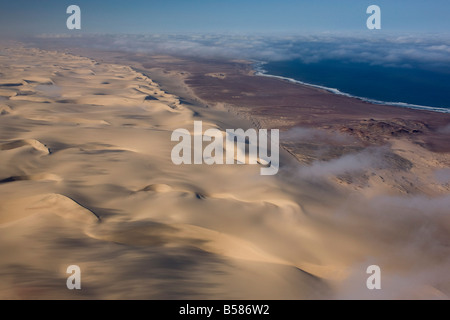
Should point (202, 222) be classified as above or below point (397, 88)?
below

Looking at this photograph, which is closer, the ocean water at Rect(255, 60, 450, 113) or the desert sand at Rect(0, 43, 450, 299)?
the desert sand at Rect(0, 43, 450, 299)

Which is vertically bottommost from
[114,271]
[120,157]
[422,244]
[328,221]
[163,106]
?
[422,244]

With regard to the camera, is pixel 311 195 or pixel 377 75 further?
pixel 377 75

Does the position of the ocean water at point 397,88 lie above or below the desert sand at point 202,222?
above

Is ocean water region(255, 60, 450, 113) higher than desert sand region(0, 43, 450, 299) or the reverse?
higher

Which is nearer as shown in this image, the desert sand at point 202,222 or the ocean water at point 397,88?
the desert sand at point 202,222
